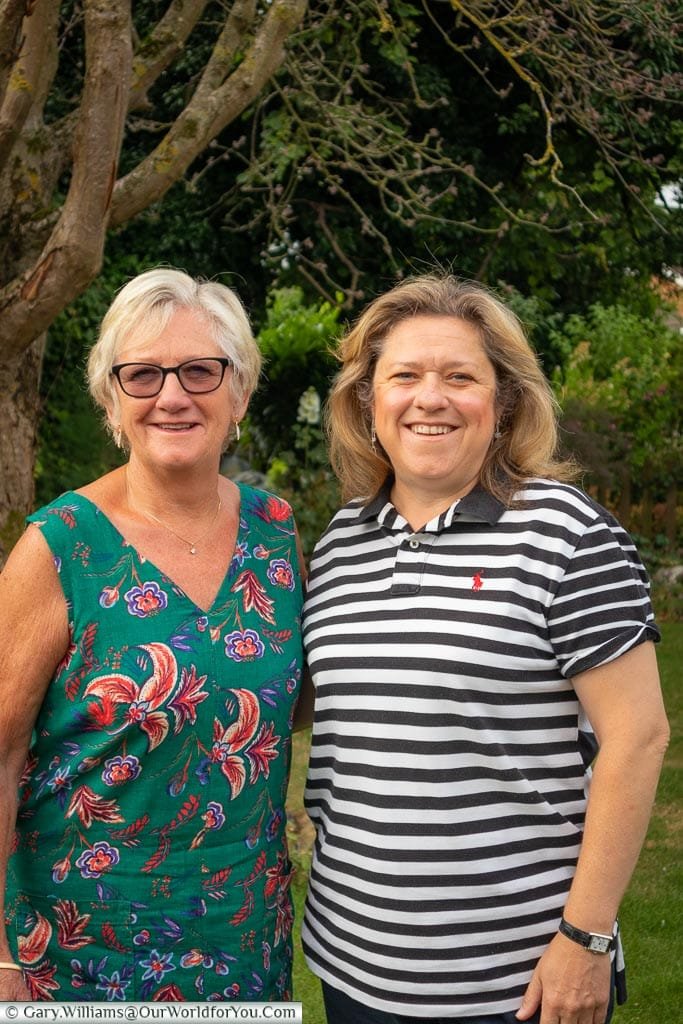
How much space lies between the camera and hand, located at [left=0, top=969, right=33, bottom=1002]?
1.94 metres

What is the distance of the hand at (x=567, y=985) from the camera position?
1.88m

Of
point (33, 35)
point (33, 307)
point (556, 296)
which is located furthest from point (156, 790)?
point (556, 296)

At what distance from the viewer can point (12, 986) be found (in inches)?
76.6

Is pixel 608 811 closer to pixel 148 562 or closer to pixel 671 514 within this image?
pixel 148 562

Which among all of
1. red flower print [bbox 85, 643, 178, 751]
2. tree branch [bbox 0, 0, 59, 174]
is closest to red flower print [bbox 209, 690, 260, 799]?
red flower print [bbox 85, 643, 178, 751]

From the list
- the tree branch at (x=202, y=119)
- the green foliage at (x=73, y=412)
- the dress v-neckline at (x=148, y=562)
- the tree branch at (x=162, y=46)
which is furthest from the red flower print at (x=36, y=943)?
the green foliage at (x=73, y=412)

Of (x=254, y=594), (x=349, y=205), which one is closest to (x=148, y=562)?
(x=254, y=594)

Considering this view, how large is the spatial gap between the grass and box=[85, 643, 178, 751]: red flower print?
7.20 feet

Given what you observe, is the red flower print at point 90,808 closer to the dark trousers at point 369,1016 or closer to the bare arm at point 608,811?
the dark trousers at point 369,1016

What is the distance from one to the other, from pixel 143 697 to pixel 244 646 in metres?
0.23

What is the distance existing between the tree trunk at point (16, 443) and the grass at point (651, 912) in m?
1.90

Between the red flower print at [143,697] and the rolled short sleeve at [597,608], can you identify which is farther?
the red flower print at [143,697]

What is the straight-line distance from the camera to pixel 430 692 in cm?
195

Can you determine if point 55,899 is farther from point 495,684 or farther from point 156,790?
point 495,684
